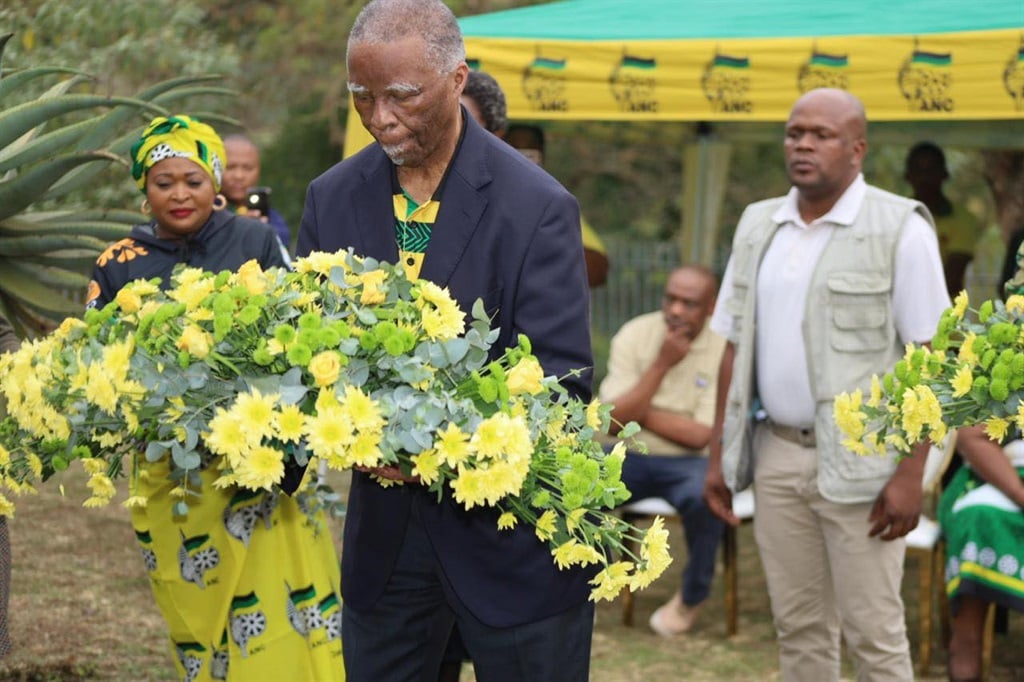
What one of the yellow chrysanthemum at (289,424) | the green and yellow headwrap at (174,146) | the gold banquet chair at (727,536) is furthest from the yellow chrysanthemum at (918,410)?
the gold banquet chair at (727,536)

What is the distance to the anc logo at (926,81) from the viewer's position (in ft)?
23.4

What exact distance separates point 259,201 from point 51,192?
153 cm

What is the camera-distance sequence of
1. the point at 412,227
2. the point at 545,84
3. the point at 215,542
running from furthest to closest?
the point at 545,84
the point at 215,542
the point at 412,227

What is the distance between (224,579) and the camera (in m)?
4.86

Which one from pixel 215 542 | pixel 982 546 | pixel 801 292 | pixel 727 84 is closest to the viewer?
pixel 215 542

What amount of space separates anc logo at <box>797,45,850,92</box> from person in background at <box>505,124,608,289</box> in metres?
1.29

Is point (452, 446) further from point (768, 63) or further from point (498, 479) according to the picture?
point (768, 63)

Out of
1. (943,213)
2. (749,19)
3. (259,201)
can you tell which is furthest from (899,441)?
(943,213)

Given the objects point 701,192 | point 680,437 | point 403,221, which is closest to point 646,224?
point 701,192

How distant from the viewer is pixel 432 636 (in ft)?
11.6

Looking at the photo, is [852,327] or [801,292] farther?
[801,292]

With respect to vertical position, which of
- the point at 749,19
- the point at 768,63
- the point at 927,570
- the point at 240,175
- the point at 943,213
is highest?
the point at 749,19

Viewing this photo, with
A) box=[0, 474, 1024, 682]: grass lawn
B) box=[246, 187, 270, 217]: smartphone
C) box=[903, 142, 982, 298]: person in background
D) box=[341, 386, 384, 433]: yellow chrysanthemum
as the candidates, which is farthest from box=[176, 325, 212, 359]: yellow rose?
box=[903, 142, 982, 298]: person in background

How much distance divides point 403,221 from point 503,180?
9.8 inches
